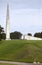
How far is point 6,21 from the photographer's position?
13188 centimetres

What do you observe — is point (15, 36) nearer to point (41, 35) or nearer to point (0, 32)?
point (41, 35)

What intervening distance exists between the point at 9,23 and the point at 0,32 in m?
26.6

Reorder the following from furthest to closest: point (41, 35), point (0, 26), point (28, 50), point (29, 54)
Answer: point (41, 35) < point (0, 26) < point (28, 50) < point (29, 54)

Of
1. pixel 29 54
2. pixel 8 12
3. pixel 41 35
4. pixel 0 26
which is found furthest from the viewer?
pixel 41 35

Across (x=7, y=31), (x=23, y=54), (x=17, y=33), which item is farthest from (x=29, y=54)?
(x=17, y=33)

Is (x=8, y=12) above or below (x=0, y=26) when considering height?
above

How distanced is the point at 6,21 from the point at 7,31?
6090mm

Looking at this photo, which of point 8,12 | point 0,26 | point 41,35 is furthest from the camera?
point 41,35

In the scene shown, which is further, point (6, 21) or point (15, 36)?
point (15, 36)

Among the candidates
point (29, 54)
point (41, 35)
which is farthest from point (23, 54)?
point (41, 35)

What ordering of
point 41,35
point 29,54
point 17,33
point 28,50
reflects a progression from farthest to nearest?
point 17,33 < point 41,35 < point 28,50 < point 29,54

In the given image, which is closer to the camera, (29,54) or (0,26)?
(29,54)

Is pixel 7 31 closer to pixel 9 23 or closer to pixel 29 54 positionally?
pixel 9 23

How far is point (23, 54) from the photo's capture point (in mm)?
65438
